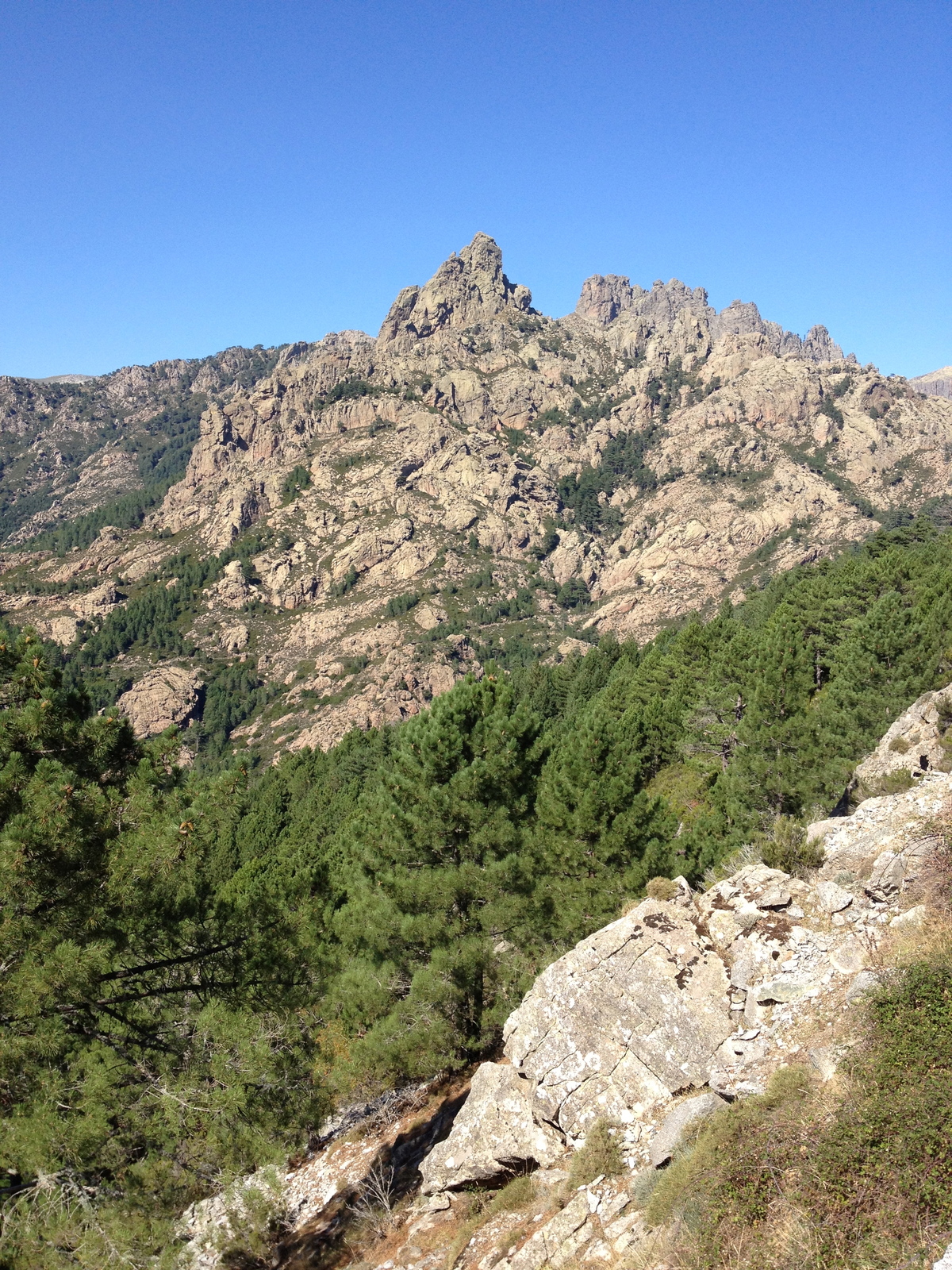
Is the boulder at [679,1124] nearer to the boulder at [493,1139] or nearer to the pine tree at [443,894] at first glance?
the boulder at [493,1139]

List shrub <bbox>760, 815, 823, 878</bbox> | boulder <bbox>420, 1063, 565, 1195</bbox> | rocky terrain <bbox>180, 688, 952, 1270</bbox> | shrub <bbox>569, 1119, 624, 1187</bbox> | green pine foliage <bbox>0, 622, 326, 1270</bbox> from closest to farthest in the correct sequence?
rocky terrain <bbox>180, 688, 952, 1270</bbox>, shrub <bbox>569, 1119, 624, 1187</bbox>, green pine foliage <bbox>0, 622, 326, 1270</bbox>, boulder <bbox>420, 1063, 565, 1195</bbox>, shrub <bbox>760, 815, 823, 878</bbox>

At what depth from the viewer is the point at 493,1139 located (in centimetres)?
1088

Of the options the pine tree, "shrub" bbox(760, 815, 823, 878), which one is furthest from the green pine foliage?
"shrub" bbox(760, 815, 823, 878)

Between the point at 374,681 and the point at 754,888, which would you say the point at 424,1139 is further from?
the point at 374,681

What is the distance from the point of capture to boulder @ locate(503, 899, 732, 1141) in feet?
32.1

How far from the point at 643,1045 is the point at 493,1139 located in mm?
3082

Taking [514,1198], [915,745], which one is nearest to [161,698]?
[915,745]

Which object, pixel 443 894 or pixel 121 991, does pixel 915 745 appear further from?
pixel 121 991

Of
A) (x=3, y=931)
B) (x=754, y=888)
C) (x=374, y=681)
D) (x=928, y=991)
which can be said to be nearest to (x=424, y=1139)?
(x=754, y=888)

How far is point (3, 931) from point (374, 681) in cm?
15250

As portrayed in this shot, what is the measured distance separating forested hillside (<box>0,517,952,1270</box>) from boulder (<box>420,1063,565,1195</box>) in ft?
10.3

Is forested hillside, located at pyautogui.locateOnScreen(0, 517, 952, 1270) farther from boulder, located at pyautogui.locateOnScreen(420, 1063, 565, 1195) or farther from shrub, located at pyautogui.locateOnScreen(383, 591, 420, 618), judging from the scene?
shrub, located at pyautogui.locateOnScreen(383, 591, 420, 618)

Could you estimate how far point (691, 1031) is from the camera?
390 inches

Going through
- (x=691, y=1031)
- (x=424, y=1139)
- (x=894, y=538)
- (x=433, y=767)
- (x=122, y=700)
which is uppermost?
(x=122, y=700)
